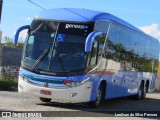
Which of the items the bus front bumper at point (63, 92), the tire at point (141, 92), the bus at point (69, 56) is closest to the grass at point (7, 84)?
the bus at point (69, 56)

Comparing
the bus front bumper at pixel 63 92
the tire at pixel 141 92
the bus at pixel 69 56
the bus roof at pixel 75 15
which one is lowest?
the tire at pixel 141 92

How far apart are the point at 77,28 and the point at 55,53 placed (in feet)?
3.78

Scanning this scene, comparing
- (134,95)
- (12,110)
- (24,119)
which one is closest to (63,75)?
(12,110)

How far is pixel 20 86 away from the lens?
51.4 ft

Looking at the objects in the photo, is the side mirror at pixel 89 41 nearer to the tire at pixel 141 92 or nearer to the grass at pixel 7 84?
the grass at pixel 7 84

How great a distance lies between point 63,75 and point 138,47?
8.25 m

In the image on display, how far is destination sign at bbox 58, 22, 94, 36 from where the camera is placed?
15477 mm

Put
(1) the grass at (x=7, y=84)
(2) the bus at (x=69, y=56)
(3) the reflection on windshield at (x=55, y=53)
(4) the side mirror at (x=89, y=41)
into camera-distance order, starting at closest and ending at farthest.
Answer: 1. (4) the side mirror at (x=89, y=41)
2. (2) the bus at (x=69, y=56)
3. (3) the reflection on windshield at (x=55, y=53)
4. (1) the grass at (x=7, y=84)

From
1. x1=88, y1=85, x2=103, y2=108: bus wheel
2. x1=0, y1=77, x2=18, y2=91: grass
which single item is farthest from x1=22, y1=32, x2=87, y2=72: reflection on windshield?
x1=0, y1=77, x2=18, y2=91: grass

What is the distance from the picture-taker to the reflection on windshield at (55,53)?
596 inches

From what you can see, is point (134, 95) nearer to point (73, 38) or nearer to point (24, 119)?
point (73, 38)

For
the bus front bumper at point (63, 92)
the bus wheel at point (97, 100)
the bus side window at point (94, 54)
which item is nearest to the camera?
the bus front bumper at point (63, 92)

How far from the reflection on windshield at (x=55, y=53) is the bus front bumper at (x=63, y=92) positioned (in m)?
0.63

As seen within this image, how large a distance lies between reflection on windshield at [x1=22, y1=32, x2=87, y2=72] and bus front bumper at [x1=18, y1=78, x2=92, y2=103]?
63cm
